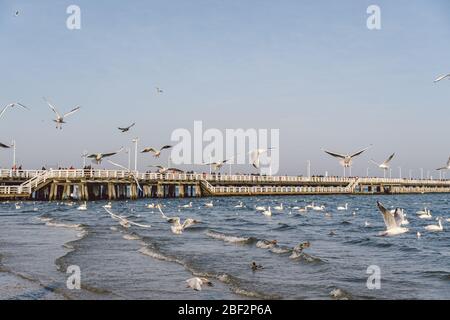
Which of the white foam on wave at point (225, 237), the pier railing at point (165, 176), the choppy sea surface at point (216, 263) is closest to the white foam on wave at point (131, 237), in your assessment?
the choppy sea surface at point (216, 263)

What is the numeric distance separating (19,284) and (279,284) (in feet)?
20.6

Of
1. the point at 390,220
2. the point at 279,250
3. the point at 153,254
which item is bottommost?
the point at 279,250

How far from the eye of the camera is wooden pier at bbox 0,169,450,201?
5572cm

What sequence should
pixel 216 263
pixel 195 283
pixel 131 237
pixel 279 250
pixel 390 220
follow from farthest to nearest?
pixel 131 237, pixel 279 250, pixel 216 263, pixel 390 220, pixel 195 283

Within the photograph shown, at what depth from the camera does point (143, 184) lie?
68.2 m

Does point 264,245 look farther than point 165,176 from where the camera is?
No

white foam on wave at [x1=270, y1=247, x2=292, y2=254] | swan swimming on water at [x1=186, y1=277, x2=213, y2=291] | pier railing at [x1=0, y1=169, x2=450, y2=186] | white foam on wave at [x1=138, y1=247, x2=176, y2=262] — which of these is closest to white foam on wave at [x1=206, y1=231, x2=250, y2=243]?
white foam on wave at [x1=270, y1=247, x2=292, y2=254]

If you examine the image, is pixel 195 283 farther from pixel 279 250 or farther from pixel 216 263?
pixel 279 250

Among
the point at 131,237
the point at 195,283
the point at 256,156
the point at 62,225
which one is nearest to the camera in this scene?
the point at 195,283

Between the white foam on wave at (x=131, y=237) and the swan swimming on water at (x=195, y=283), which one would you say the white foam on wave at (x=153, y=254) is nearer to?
the white foam on wave at (x=131, y=237)

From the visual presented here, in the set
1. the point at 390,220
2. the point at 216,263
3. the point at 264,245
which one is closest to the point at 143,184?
the point at 264,245

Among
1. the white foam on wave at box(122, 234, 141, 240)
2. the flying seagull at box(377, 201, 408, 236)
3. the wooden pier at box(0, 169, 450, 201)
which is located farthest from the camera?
the wooden pier at box(0, 169, 450, 201)

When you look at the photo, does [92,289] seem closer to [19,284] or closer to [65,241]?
[19,284]

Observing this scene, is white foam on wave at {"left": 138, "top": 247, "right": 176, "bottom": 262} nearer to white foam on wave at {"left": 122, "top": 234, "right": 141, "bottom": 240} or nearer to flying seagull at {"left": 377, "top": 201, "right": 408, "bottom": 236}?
white foam on wave at {"left": 122, "top": 234, "right": 141, "bottom": 240}
